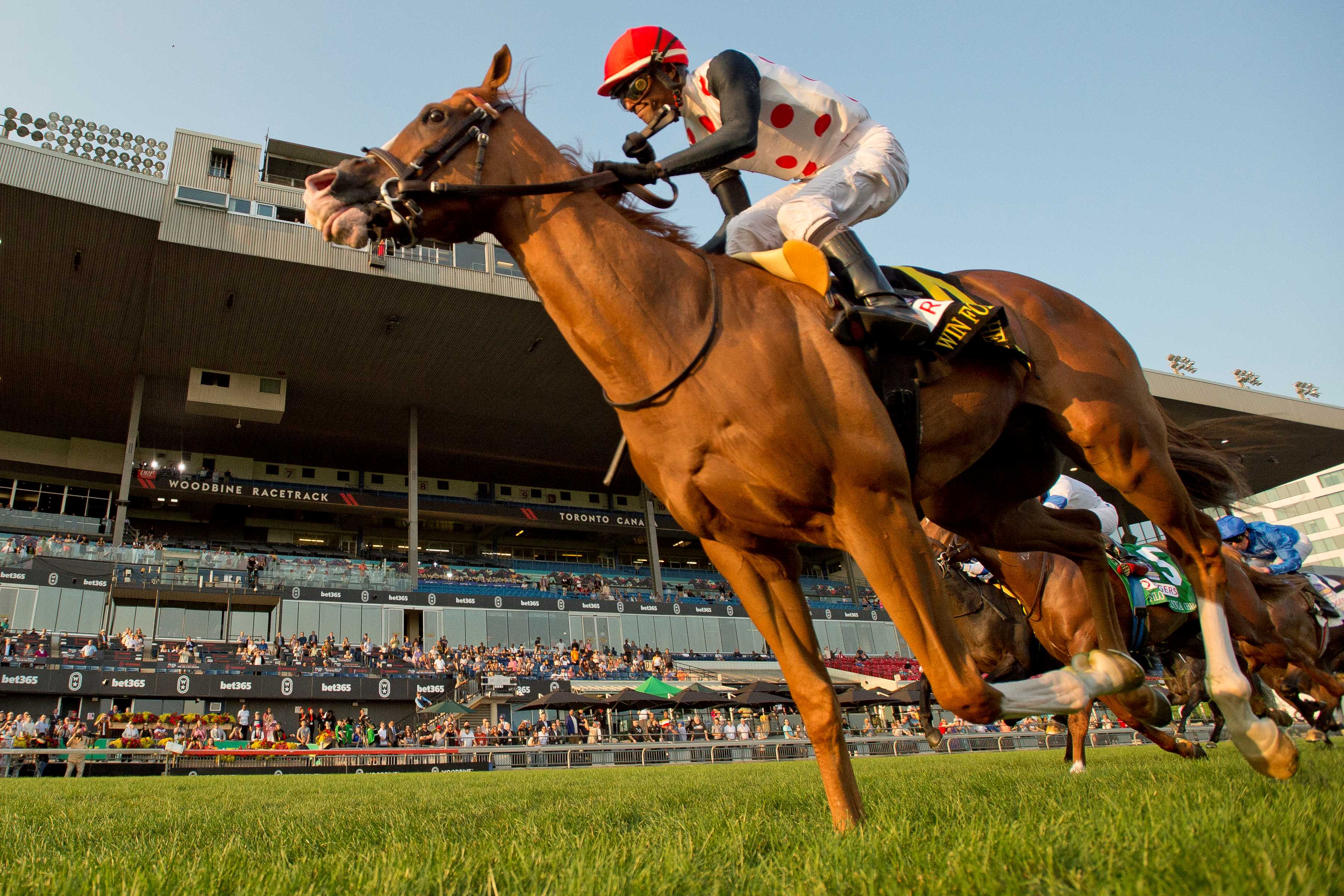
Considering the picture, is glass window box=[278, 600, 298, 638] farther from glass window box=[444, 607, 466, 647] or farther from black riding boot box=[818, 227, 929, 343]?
black riding boot box=[818, 227, 929, 343]

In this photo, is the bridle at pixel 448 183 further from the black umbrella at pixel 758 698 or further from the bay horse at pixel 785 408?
the black umbrella at pixel 758 698

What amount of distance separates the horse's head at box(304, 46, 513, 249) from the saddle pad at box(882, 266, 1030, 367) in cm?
176

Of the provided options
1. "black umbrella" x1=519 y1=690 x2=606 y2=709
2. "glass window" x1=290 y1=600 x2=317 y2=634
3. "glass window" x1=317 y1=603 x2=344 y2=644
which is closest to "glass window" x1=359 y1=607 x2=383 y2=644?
"glass window" x1=317 y1=603 x2=344 y2=644

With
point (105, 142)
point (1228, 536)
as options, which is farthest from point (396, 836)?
point (105, 142)

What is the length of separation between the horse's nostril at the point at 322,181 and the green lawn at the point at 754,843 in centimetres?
232

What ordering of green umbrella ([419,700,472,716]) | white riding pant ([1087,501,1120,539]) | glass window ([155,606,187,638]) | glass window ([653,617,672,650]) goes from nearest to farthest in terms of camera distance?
white riding pant ([1087,501,1120,539]) → green umbrella ([419,700,472,716]) → glass window ([155,606,187,638]) → glass window ([653,617,672,650])

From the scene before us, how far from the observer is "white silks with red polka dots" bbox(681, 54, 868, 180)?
376cm

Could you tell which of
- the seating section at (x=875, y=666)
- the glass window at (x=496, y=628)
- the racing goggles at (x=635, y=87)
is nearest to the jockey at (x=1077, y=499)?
the racing goggles at (x=635, y=87)

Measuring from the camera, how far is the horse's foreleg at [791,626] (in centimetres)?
325

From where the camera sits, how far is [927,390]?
3.36m

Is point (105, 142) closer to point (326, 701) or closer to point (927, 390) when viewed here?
point (326, 701)

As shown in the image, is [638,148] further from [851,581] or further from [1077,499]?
[851,581]

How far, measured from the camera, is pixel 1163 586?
7629 millimetres

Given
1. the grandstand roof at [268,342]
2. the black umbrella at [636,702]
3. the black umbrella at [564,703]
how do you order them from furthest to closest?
the grandstand roof at [268,342] < the black umbrella at [636,702] < the black umbrella at [564,703]
